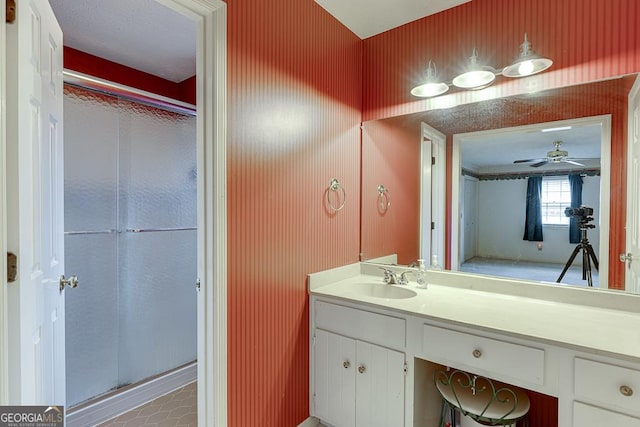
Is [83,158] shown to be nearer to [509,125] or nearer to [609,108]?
[509,125]

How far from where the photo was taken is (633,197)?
4.90ft

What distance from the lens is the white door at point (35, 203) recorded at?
879 mm

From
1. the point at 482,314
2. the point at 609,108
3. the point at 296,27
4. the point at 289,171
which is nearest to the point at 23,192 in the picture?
the point at 289,171

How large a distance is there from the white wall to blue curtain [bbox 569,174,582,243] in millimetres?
19

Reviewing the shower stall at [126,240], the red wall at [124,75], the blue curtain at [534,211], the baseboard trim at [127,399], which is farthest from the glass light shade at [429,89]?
the baseboard trim at [127,399]

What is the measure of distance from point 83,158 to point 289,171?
1.39 metres

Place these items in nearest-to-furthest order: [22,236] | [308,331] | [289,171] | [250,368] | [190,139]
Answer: [22,236] → [250,368] → [289,171] → [308,331] → [190,139]

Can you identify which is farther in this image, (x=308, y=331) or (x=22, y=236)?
(x=308, y=331)

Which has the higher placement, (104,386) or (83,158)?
(83,158)

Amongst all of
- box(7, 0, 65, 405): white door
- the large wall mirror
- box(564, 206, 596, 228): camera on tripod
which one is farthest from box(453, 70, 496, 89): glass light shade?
box(7, 0, 65, 405): white door

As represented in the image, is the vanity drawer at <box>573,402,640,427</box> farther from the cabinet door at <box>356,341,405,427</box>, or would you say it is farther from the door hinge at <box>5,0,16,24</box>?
the door hinge at <box>5,0,16,24</box>

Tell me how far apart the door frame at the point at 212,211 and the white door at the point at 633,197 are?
1876 mm

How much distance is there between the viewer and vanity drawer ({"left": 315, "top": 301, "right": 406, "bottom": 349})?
5.05ft

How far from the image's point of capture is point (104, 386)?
7.00 ft
